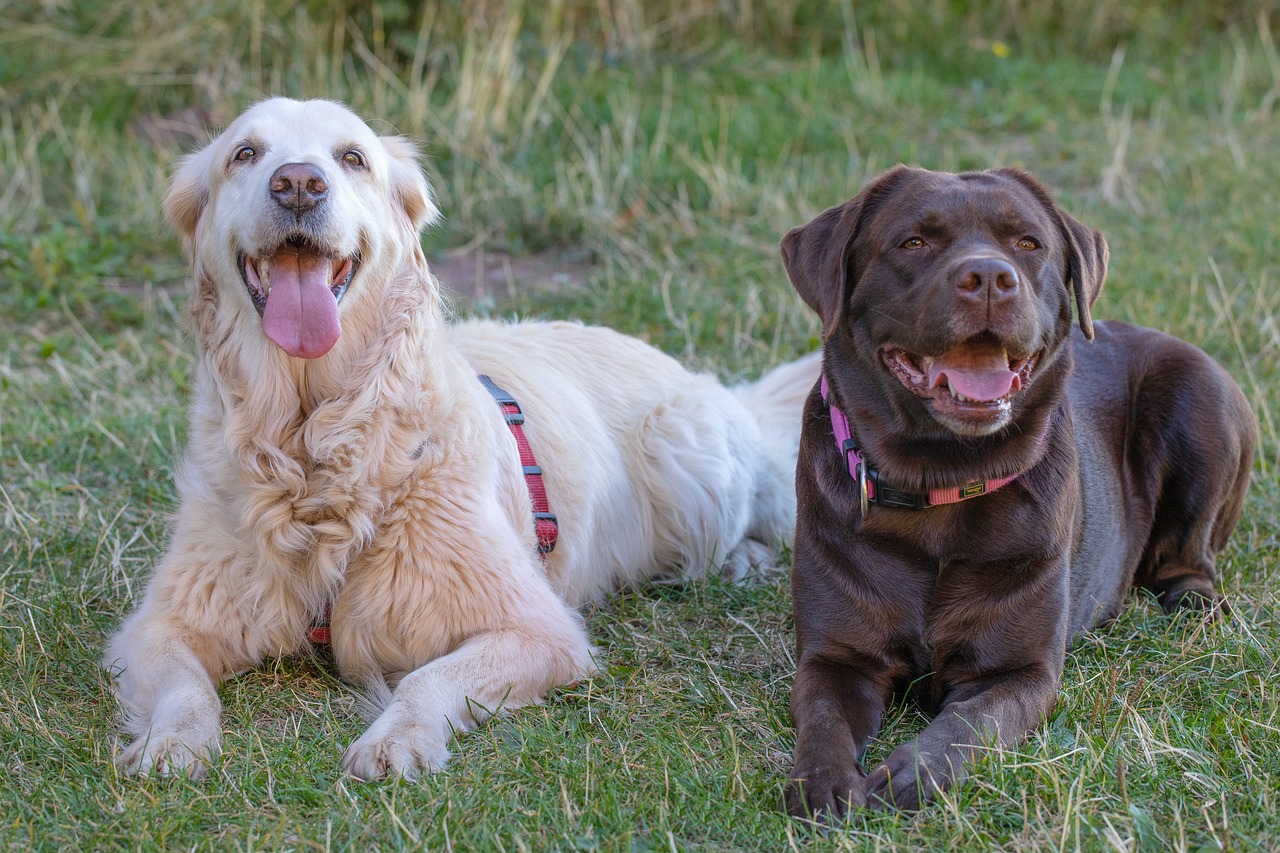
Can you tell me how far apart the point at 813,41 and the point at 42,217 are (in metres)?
6.17

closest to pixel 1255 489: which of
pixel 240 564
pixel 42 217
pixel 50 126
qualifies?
pixel 240 564

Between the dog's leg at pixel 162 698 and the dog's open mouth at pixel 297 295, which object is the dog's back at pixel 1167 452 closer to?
the dog's open mouth at pixel 297 295

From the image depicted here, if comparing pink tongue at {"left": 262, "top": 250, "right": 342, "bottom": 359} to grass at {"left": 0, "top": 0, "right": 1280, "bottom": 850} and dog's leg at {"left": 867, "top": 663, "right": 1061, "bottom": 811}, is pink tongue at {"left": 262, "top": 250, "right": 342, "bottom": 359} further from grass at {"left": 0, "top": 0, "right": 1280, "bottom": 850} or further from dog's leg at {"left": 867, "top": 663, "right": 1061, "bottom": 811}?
dog's leg at {"left": 867, "top": 663, "right": 1061, "bottom": 811}

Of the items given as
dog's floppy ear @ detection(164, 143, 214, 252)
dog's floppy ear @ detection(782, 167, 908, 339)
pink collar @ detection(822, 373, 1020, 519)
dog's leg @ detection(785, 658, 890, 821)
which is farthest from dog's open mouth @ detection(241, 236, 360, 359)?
dog's leg @ detection(785, 658, 890, 821)

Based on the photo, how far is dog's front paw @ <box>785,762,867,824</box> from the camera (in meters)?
2.75

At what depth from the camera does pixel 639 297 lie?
6613 millimetres

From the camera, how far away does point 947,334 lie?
2955mm

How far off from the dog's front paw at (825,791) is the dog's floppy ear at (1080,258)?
4.28ft

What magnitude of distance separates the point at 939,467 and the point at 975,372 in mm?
278

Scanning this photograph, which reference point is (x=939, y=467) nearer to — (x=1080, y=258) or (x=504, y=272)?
(x=1080, y=258)

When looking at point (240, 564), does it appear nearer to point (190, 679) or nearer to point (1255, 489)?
point (190, 679)

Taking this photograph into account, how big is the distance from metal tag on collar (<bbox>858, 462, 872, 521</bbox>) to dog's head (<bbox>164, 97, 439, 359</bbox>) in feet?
4.57

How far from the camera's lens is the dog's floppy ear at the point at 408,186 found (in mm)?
3900

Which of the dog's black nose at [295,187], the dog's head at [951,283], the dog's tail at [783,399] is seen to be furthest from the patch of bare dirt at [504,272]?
the dog's head at [951,283]
